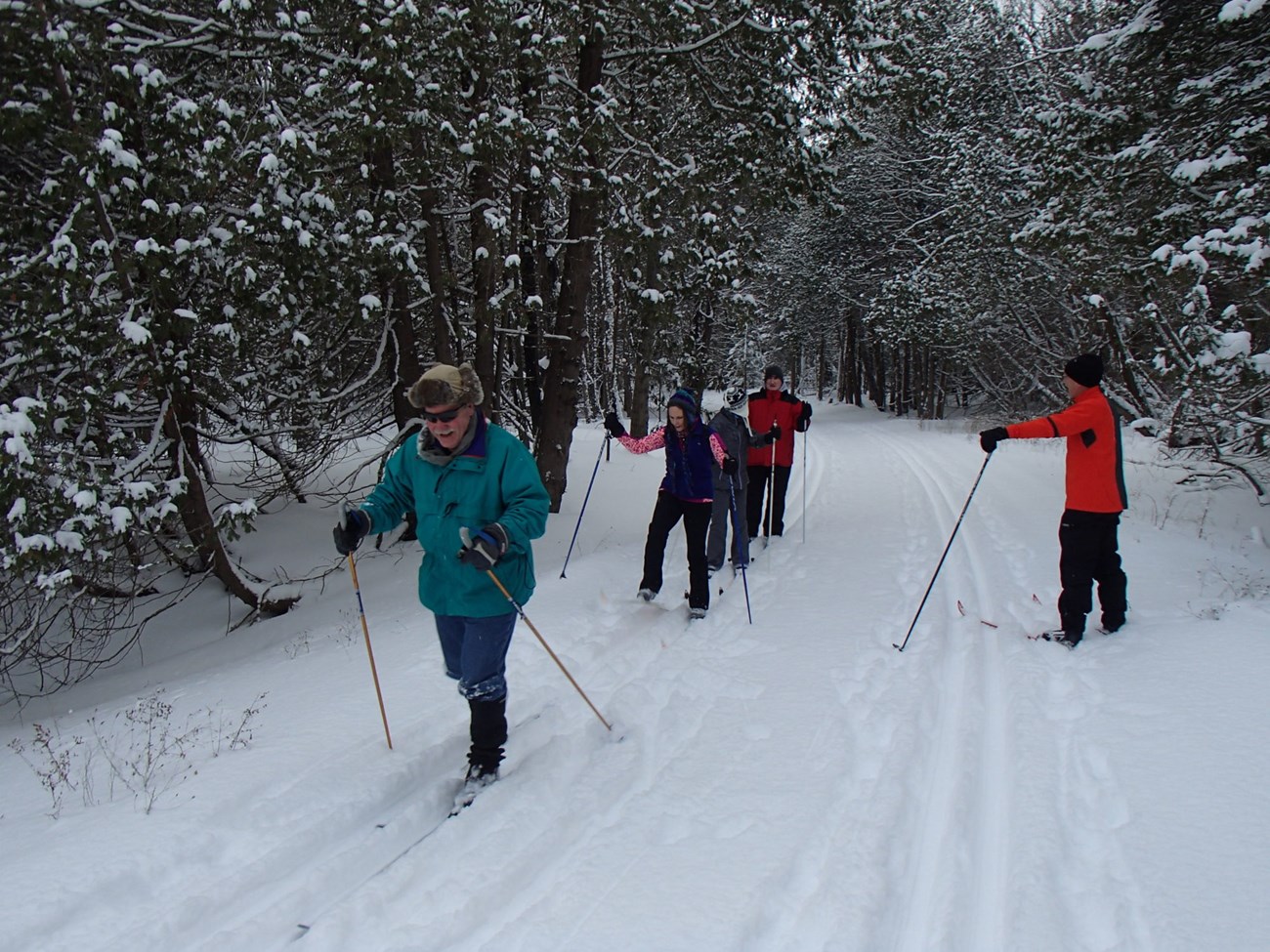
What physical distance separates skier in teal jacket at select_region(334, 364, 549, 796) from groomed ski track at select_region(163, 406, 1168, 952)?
1.85 ft

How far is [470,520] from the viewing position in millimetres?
3613

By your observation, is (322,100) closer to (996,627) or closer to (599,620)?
(599,620)

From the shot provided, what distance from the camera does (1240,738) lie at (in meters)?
3.71

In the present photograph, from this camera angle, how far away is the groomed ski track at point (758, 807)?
2781 mm

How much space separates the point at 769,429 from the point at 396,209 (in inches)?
202

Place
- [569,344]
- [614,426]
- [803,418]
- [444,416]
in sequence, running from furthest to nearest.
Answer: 1. [569,344]
2. [803,418]
3. [614,426]
4. [444,416]

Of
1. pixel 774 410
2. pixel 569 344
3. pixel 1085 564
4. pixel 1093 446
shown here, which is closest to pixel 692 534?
pixel 1085 564

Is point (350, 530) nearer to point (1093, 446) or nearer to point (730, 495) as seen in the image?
point (730, 495)

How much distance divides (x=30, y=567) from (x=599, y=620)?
4181 mm

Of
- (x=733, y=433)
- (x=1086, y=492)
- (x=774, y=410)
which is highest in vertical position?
(x=774, y=410)

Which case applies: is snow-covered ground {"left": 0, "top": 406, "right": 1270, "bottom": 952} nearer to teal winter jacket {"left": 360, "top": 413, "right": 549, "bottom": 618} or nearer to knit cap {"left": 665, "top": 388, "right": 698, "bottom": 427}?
teal winter jacket {"left": 360, "top": 413, "right": 549, "bottom": 618}

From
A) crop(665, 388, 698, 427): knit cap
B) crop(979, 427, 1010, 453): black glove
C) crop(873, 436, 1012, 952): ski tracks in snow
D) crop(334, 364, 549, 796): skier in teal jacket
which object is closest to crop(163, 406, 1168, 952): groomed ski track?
crop(873, 436, 1012, 952): ski tracks in snow

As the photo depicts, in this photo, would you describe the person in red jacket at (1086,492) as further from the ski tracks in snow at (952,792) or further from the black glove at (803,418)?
the black glove at (803,418)

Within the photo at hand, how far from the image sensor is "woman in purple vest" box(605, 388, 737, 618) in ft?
20.7
